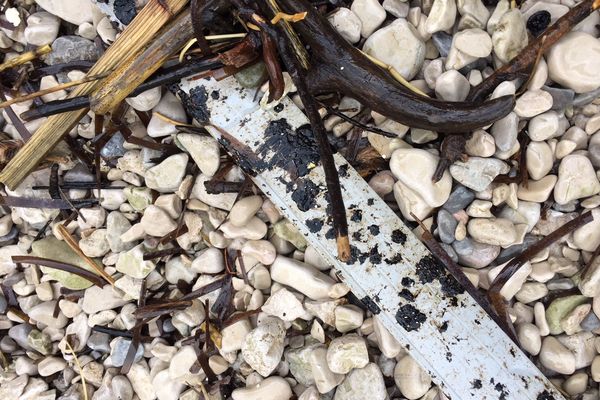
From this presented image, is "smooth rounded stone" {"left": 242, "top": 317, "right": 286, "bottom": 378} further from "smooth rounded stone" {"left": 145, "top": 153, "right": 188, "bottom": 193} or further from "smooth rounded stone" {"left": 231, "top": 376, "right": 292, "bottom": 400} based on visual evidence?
"smooth rounded stone" {"left": 145, "top": 153, "right": 188, "bottom": 193}

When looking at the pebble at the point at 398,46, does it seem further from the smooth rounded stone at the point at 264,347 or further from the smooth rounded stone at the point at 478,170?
the smooth rounded stone at the point at 264,347

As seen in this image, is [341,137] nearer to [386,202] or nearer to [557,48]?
[386,202]

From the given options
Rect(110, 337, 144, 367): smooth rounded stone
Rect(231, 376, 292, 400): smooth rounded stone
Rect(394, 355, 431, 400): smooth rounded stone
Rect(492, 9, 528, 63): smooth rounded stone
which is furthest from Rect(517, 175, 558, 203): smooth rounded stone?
Rect(110, 337, 144, 367): smooth rounded stone

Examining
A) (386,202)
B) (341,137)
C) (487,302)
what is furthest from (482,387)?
(341,137)

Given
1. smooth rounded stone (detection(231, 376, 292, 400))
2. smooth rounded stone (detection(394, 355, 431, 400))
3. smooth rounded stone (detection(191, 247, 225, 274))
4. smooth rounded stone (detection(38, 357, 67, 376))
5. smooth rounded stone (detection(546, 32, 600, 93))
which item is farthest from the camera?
smooth rounded stone (detection(38, 357, 67, 376))

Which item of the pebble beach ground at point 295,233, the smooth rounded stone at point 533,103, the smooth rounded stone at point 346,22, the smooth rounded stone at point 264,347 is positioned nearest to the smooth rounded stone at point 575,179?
the pebble beach ground at point 295,233
